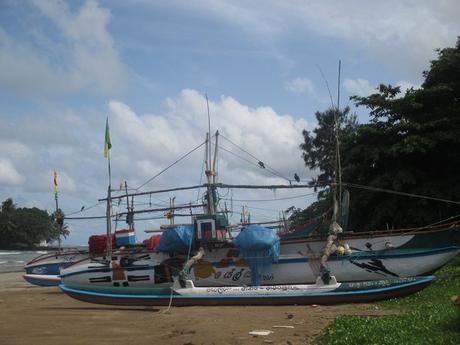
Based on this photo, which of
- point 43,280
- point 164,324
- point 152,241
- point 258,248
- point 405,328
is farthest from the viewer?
point 43,280

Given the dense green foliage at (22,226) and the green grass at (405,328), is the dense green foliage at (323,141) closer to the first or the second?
the green grass at (405,328)

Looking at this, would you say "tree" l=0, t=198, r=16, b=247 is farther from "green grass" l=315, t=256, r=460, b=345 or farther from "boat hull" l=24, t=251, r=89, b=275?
"green grass" l=315, t=256, r=460, b=345

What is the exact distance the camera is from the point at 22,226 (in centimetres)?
10681

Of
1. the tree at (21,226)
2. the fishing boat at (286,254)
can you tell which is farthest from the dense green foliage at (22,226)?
the fishing boat at (286,254)

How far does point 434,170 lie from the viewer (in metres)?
24.6

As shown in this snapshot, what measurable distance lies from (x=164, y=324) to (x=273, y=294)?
12.6ft

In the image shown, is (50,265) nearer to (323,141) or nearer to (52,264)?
(52,264)

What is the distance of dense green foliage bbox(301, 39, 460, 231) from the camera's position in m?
23.3

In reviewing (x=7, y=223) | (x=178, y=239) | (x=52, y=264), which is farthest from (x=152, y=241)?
(x=7, y=223)

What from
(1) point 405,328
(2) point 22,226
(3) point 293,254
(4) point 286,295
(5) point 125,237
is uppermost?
(2) point 22,226

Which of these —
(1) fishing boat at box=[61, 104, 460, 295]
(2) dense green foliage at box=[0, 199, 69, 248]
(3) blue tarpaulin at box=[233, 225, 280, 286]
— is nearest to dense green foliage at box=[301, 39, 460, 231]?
(1) fishing boat at box=[61, 104, 460, 295]

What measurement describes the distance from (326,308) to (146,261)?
30.5 ft

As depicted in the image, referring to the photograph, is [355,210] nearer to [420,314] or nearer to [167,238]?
[167,238]

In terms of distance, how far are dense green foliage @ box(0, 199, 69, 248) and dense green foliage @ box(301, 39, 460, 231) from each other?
87.1 meters
